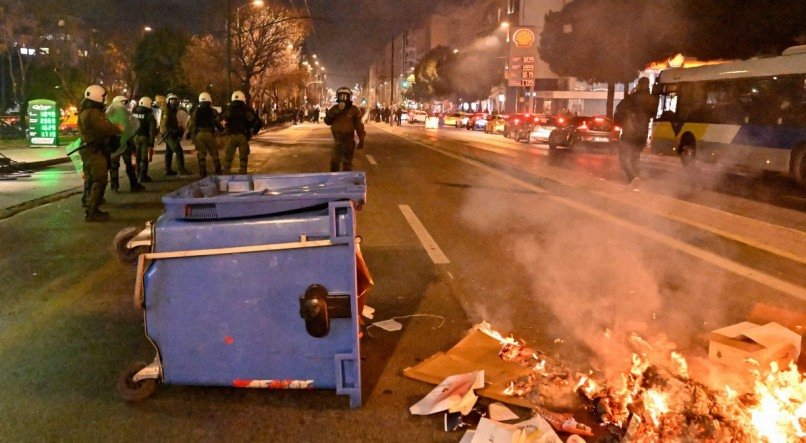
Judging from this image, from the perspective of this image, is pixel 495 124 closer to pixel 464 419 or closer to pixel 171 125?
pixel 171 125

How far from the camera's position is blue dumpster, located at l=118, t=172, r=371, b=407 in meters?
3.67

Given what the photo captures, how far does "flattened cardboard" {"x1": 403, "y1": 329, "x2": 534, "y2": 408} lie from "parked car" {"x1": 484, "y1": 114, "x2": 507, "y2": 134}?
143ft

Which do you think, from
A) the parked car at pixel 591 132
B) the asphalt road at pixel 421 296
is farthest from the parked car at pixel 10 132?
the parked car at pixel 591 132

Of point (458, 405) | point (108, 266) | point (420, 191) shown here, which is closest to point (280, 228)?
point (458, 405)

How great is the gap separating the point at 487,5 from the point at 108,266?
87.0m

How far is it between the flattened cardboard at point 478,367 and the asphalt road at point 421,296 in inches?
5.3

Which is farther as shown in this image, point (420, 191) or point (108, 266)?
point (420, 191)

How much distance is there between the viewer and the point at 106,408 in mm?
3955

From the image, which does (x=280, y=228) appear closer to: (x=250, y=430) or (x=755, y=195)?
(x=250, y=430)

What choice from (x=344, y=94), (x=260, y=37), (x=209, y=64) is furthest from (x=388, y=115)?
(x=344, y=94)

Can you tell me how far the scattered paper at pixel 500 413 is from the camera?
12.2 ft

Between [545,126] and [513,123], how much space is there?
5072 millimetres

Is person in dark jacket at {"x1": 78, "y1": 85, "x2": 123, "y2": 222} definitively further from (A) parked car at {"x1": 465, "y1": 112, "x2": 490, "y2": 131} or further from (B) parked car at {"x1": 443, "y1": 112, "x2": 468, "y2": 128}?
(B) parked car at {"x1": 443, "y1": 112, "x2": 468, "y2": 128}

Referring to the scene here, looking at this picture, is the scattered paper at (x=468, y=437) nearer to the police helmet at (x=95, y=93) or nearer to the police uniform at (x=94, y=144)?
the police uniform at (x=94, y=144)
